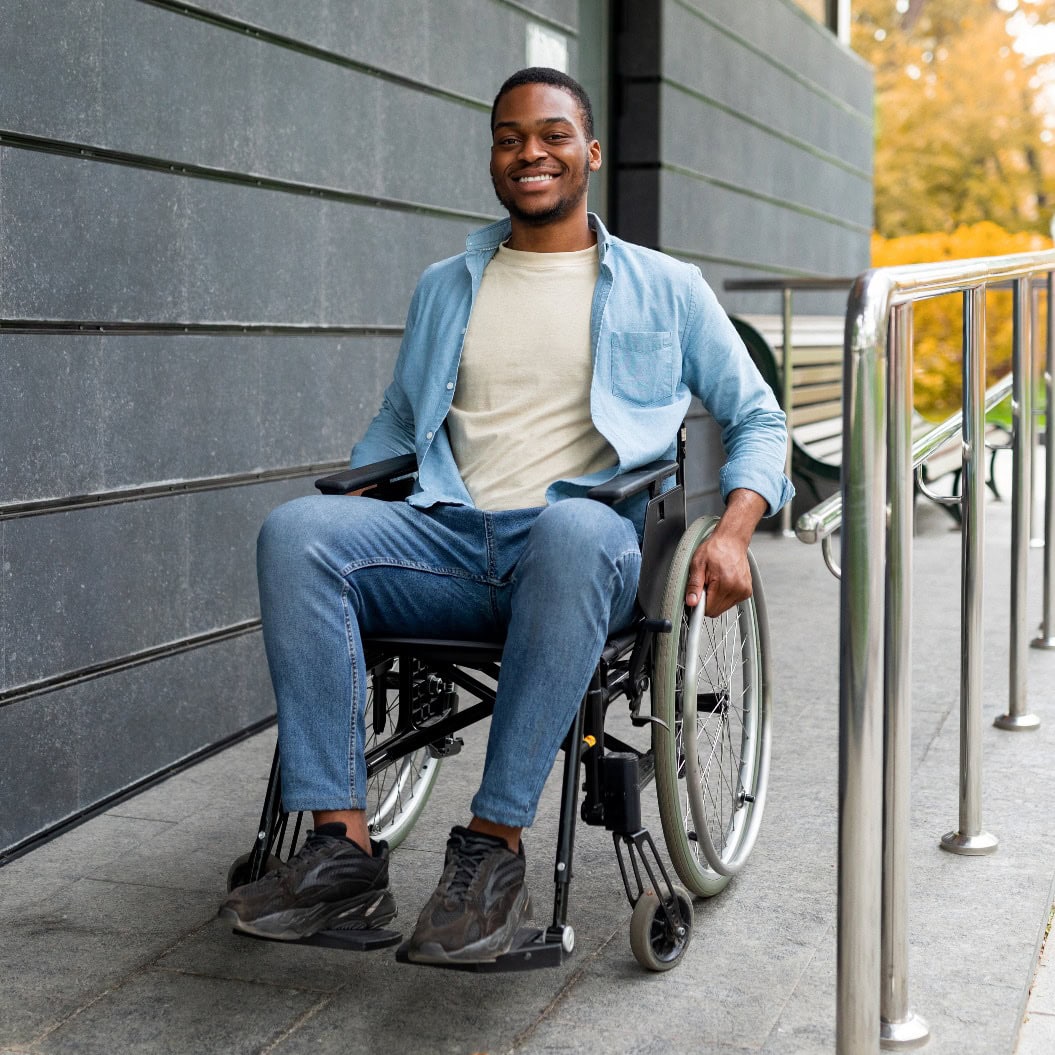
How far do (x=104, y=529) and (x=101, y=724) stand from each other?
0.42m

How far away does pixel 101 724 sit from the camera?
3395 millimetres

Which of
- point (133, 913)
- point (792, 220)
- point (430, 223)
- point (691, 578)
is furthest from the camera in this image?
point (792, 220)

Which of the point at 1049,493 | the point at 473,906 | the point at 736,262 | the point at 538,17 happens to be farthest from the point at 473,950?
the point at 736,262

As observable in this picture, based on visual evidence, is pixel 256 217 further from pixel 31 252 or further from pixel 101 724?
pixel 101 724

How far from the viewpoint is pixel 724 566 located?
2.59 metres

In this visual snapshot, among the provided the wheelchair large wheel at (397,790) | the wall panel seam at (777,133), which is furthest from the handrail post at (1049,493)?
the wall panel seam at (777,133)

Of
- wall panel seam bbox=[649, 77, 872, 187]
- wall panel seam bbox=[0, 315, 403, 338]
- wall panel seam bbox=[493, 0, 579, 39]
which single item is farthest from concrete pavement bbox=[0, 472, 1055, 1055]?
wall panel seam bbox=[649, 77, 872, 187]

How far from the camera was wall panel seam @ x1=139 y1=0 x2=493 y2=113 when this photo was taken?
3.58 m

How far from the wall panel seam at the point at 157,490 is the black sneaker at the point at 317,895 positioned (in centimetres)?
114

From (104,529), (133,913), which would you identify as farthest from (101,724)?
(133,913)

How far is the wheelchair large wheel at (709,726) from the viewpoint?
252 centimetres

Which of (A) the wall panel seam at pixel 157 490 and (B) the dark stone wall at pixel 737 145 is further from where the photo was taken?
(B) the dark stone wall at pixel 737 145

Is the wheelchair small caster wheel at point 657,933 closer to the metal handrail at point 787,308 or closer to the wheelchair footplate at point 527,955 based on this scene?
the wheelchair footplate at point 527,955

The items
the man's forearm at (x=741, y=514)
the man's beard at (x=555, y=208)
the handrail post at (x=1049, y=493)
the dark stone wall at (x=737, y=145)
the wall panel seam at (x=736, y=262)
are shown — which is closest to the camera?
the man's forearm at (x=741, y=514)
